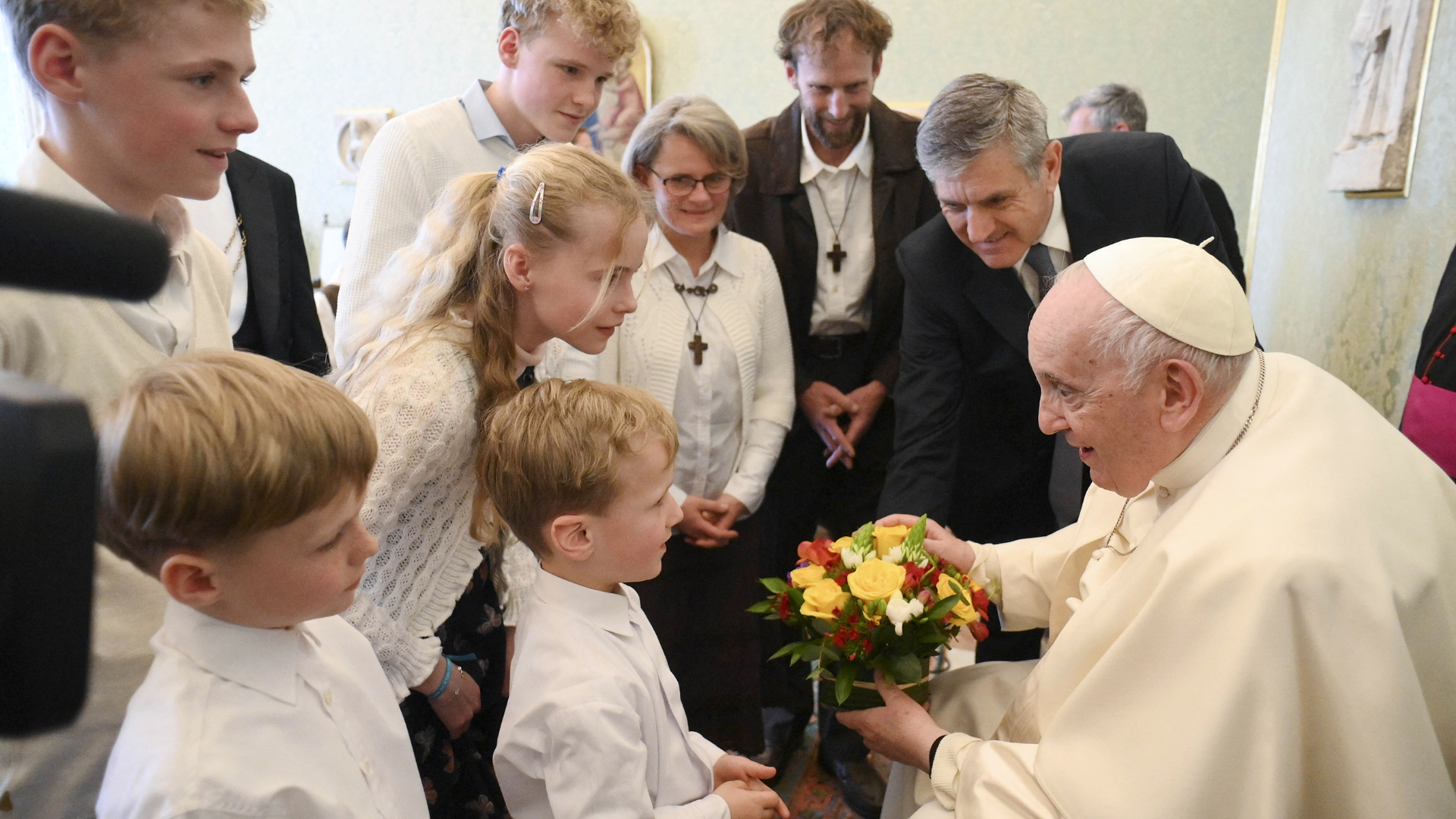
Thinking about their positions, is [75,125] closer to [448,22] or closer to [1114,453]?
[1114,453]

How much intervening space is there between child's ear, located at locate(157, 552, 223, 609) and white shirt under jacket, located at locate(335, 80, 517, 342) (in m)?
1.76

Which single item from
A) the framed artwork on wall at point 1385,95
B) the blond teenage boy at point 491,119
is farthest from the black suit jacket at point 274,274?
the framed artwork on wall at point 1385,95

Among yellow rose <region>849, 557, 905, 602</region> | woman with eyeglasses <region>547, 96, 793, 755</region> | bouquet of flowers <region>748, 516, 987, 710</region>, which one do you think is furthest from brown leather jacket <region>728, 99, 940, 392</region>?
yellow rose <region>849, 557, 905, 602</region>

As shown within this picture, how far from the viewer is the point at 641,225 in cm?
227

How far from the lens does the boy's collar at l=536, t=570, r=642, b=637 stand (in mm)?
1800

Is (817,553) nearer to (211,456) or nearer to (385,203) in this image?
(211,456)

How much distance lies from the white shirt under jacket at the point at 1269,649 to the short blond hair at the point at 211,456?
1334 millimetres

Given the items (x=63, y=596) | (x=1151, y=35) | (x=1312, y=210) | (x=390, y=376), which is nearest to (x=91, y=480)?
(x=63, y=596)

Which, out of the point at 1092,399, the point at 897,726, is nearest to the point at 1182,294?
the point at 1092,399

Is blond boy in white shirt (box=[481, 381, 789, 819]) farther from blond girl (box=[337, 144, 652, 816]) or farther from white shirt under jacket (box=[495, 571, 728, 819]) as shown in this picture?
blond girl (box=[337, 144, 652, 816])

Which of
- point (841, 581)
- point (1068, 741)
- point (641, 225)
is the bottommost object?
point (1068, 741)

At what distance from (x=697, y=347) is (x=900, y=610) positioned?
1.39 metres

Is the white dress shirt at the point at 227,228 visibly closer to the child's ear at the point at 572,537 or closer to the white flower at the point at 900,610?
the child's ear at the point at 572,537

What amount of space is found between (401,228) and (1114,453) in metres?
2.11
